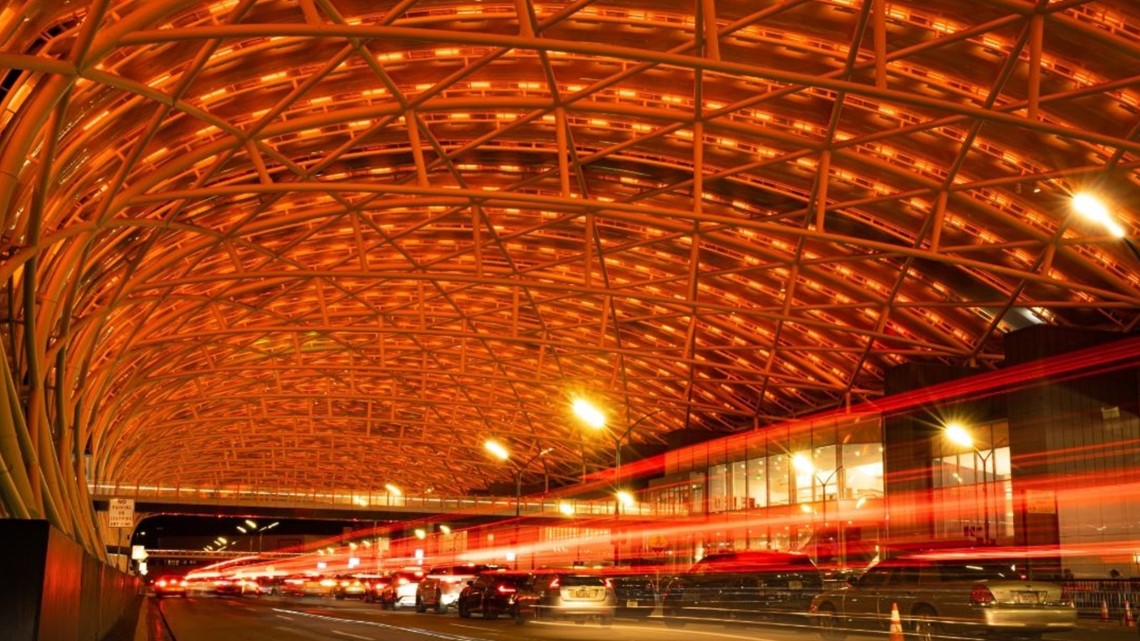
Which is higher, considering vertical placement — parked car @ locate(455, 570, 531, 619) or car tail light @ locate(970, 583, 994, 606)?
car tail light @ locate(970, 583, 994, 606)

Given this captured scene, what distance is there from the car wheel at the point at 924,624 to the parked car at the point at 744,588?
7051mm

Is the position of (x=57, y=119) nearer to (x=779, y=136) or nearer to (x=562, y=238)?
(x=779, y=136)

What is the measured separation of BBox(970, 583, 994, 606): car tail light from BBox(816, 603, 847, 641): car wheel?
10.9 feet

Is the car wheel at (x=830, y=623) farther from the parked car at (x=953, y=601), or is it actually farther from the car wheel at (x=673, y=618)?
the car wheel at (x=673, y=618)

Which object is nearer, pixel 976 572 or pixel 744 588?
pixel 976 572

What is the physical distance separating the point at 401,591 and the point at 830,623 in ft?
82.7

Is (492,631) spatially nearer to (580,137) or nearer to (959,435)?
(580,137)

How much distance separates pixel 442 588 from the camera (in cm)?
3897

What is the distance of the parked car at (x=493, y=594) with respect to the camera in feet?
106

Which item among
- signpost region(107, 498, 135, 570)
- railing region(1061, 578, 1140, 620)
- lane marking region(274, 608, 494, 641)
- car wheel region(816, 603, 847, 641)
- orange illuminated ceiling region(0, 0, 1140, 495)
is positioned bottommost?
lane marking region(274, 608, 494, 641)

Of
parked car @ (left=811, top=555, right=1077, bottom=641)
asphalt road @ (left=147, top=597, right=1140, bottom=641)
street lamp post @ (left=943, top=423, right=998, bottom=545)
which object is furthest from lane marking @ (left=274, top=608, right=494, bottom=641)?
street lamp post @ (left=943, top=423, right=998, bottom=545)

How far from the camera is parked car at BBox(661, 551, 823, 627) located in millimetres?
28656

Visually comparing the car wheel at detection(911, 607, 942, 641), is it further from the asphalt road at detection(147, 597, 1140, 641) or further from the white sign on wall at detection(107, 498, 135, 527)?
the white sign on wall at detection(107, 498, 135, 527)

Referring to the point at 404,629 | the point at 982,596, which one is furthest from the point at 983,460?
the point at 982,596
